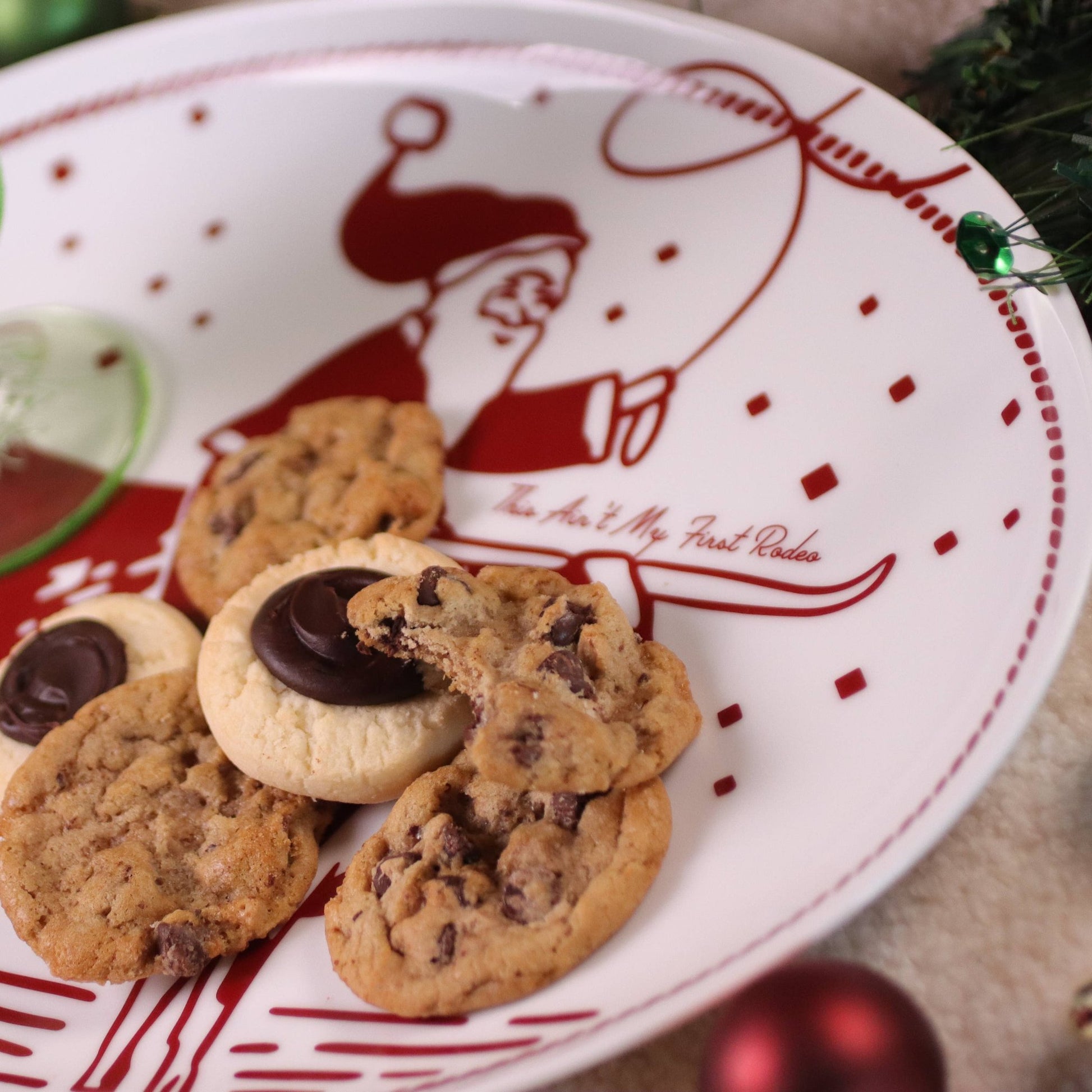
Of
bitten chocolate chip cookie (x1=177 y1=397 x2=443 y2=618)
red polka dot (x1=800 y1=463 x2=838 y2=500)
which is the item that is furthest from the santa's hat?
red polka dot (x1=800 y1=463 x2=838 y2=500)

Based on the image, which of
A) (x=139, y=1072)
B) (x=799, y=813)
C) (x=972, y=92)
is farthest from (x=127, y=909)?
(x=972, y=92)

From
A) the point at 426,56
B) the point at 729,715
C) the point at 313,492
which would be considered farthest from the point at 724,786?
the point at 426,56

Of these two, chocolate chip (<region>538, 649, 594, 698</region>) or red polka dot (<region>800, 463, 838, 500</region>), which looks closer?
chocolate chip (<region>538, 649, 594, 698</region>)

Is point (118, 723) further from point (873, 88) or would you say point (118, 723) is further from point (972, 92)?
point (972, 92)

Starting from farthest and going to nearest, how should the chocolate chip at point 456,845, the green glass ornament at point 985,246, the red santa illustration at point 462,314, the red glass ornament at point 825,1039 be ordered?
the red santa illustration at point 462,314
the green glass ornament at point 985,246
the chocolate chip at point 456,845
the red glass ornament at point 825,1039

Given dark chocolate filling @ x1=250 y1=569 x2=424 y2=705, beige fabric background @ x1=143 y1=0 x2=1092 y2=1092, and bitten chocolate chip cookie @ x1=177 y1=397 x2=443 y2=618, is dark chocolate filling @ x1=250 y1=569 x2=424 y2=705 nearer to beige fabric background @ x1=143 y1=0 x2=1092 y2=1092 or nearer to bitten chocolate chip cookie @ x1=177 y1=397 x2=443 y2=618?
bitten chocolate chip cookie @ x1=177 y1=397 x2=443 y2=618

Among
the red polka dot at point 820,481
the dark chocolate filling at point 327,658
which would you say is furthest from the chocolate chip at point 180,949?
the red polka dot at point 820,481

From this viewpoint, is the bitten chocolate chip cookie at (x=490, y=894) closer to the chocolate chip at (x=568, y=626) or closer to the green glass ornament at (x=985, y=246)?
the chocolate chip at (x=568, y=626)

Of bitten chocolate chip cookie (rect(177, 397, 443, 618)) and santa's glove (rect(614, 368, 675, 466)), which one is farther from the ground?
santa's glove (rect(614, 368, 675, 466))
